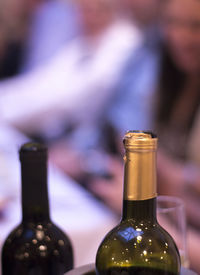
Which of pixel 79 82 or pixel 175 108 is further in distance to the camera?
pixel 79 82

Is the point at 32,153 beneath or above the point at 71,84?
beneath

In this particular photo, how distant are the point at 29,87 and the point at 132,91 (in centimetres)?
74

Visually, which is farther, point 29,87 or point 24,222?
point 29,87

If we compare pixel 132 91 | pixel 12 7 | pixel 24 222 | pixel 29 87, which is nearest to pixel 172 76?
pixel 132 91

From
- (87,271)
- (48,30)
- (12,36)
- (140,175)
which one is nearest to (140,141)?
(140,175)

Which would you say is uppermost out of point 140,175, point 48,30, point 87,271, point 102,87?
point 48,30

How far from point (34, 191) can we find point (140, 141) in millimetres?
201

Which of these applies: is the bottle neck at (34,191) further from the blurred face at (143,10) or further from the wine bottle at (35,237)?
the blurred face at (143,10)

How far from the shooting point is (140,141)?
0.41 m

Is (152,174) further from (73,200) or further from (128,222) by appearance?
(73,200)

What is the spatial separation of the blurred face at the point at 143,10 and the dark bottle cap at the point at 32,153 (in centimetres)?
192

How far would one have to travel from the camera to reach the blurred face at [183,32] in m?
2.08

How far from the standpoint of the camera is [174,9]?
7.16 feet

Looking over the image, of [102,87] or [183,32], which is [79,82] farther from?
[183,32]
